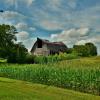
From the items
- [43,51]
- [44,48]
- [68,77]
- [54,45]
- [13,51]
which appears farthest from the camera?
[54,45]

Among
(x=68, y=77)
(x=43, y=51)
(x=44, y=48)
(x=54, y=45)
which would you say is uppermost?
(x=54, y=45)

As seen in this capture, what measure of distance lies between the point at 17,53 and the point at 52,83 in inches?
1773

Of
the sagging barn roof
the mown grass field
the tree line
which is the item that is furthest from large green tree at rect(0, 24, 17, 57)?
the mown grass field

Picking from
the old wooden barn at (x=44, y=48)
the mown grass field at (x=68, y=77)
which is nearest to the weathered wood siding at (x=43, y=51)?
the old wooden barn at (x=44, y=48)

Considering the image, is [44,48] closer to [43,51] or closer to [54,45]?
[43,51]

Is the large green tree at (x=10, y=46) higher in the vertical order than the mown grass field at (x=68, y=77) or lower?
higher

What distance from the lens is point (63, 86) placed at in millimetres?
30828

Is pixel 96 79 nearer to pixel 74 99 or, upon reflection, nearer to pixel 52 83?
pixel 52 83

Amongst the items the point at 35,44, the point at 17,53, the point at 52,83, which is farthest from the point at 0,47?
the point at 52,83

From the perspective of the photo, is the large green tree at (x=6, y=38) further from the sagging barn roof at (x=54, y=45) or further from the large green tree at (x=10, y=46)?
the sagging barn roof at (x=54, y=45)

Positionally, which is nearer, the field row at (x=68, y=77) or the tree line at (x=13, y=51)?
the field row at (x=68, y=77)

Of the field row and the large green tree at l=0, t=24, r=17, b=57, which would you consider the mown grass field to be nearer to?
the field row

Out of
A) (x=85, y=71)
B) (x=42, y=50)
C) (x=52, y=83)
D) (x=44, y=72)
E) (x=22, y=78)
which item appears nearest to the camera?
(x=85, y=71)

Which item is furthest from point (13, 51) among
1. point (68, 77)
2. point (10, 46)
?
point (68, 77)
